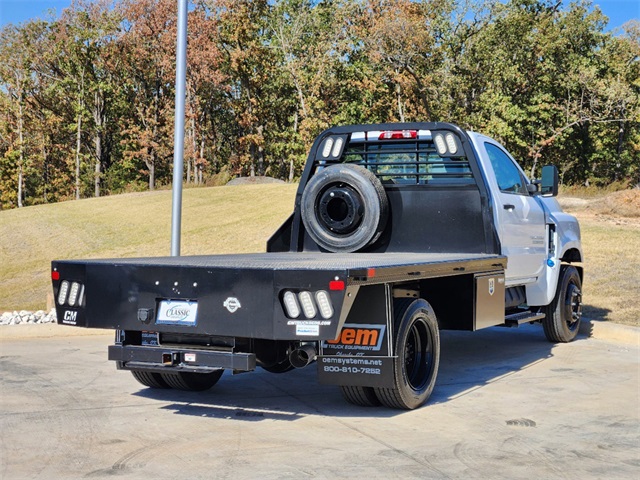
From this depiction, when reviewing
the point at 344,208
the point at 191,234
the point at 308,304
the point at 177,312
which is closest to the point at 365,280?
the point at 308,304

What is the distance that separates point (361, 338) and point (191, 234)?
18.6m

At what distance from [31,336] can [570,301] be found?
666 cm

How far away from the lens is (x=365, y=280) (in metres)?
5.62

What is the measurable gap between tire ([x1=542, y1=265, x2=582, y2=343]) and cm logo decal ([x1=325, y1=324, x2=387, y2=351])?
15.3 ft

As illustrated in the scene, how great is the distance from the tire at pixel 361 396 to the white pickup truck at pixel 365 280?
0.05ft

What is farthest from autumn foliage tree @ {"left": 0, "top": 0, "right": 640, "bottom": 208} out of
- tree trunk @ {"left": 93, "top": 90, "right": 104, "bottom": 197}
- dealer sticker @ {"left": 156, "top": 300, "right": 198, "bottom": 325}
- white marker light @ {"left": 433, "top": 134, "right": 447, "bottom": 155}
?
dealer sticker @ {"left": 156, "top": 300, "right": 198, "bottom": 325}

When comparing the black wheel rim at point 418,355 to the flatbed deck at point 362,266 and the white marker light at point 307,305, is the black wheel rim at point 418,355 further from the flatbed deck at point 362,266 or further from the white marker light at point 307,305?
the white marker light at point 307,305

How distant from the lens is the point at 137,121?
57.9 meters

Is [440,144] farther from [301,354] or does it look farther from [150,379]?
[150,379]

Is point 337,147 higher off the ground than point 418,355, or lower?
higher

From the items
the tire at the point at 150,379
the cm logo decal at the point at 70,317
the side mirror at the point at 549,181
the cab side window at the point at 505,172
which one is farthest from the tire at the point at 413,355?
the side mirror at the point at 549,181

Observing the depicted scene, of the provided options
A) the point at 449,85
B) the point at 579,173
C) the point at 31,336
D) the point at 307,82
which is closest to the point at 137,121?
the point at 307,82

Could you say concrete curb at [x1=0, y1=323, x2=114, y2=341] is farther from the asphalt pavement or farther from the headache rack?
the headache rack

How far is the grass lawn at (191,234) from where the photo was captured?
15539 millimetres
